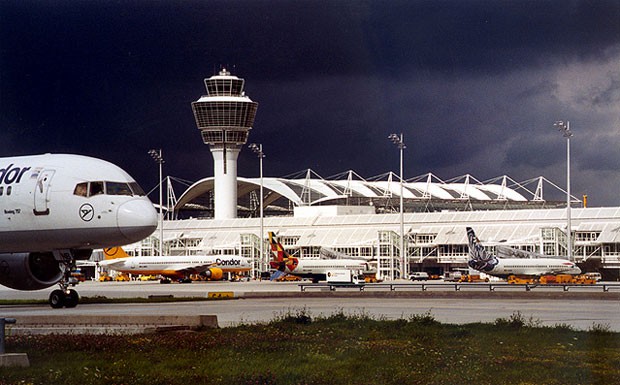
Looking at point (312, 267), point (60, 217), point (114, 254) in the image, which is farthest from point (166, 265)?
point (60, 217)

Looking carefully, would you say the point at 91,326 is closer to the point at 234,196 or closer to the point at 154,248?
the point at 154,248

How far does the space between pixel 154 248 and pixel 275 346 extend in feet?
455

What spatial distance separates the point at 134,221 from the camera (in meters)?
38.1

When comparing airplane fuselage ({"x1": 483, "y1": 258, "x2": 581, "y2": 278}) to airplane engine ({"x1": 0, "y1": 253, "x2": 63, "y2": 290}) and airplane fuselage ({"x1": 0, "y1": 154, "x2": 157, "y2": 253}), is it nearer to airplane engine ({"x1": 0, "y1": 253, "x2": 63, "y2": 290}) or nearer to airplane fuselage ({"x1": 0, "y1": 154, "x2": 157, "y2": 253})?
airplane fuselage ({"x1": 0, "y1": 154, "x2": 157, "y2": 253})

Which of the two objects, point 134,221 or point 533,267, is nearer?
point 134,221

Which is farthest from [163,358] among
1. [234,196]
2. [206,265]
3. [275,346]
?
[234,196]

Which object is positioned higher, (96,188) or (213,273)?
(96,188)

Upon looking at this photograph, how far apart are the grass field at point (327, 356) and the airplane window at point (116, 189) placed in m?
13.1

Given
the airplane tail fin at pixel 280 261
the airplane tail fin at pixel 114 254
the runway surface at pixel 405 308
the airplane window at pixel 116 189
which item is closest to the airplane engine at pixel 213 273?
the airplane tail fin at pixel 280 261

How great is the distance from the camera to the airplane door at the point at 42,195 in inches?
1522

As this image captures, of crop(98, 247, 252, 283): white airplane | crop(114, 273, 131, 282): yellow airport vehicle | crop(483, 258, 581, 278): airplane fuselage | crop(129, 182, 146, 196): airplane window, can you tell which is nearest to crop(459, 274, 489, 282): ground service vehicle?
crop(483, 258, 581, 278): airplane fuselage

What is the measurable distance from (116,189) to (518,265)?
74546mm

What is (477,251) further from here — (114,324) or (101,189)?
(114,324)

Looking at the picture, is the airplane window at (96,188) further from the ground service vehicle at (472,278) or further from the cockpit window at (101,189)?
the ground service vehicle at (472,278)
